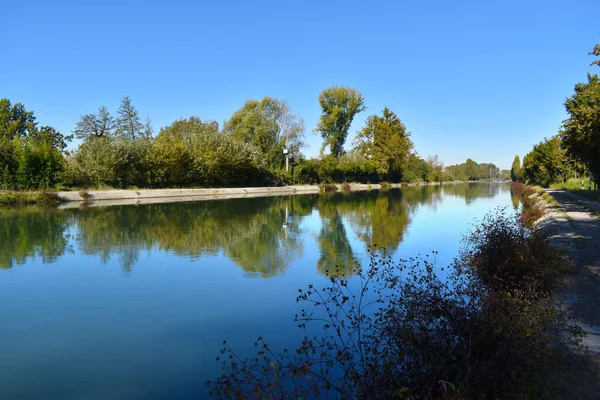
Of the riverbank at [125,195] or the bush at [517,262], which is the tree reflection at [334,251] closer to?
the bush at [517,262]

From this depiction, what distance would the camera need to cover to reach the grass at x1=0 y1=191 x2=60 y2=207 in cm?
2927

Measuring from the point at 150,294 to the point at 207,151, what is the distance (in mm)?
38874

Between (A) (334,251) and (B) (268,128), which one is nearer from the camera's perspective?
(A) (334,251)

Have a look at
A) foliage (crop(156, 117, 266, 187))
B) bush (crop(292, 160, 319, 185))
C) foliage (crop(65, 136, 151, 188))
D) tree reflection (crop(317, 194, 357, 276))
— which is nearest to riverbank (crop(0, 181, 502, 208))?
foliage (crop(65, 136, 151, 188))

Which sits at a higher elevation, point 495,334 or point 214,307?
point 495,334

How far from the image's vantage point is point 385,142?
243 feet

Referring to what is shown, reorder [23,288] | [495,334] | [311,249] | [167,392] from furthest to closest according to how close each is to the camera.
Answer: [311,249] → [23,288] → [167,392] → [495,334]

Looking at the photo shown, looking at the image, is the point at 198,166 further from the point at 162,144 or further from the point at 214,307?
the point at 214,307

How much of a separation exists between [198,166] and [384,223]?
28.9 metres

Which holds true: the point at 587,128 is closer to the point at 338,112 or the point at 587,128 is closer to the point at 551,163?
the point at 551,163

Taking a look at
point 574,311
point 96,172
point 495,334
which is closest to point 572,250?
point 574,311

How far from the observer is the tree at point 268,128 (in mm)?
61062

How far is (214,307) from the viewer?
7879 millimetres

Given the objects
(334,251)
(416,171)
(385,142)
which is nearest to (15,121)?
(385,142)
